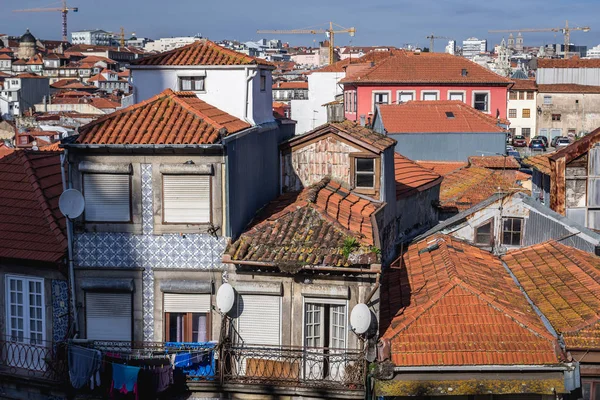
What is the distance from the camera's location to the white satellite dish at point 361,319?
16.9 metres

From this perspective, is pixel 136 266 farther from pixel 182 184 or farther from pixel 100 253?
pixel 182 184

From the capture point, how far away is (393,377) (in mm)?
16875

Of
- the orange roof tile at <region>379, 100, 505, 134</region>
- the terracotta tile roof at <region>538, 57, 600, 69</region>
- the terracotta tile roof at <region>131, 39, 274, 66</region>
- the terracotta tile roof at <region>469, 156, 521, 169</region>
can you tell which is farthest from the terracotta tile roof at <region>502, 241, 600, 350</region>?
the terracotta tile roof at <region>538, 57, 600, 69</region>

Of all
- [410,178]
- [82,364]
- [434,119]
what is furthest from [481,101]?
[82,364]

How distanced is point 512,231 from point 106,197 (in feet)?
37.1

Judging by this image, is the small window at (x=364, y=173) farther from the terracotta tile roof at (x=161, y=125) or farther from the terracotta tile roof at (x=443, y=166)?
the terracotta tile roof at (x=443, y=166)

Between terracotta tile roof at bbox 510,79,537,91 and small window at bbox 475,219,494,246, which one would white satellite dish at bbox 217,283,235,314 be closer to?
small window at bbox 475,219,494,246

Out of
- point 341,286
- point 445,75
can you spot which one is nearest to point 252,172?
point 341,286

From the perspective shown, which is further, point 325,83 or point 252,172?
point 325,83

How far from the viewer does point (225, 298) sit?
17531 mm

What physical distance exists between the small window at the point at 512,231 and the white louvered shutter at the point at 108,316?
10.7 m

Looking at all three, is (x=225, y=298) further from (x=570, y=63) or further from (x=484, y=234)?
(x=570, y=63)

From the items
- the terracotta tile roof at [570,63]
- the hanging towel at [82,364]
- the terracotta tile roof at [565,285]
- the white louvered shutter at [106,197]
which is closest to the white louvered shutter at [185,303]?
the hanging towel at [82,364]

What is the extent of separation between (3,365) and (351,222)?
8.16 meters
